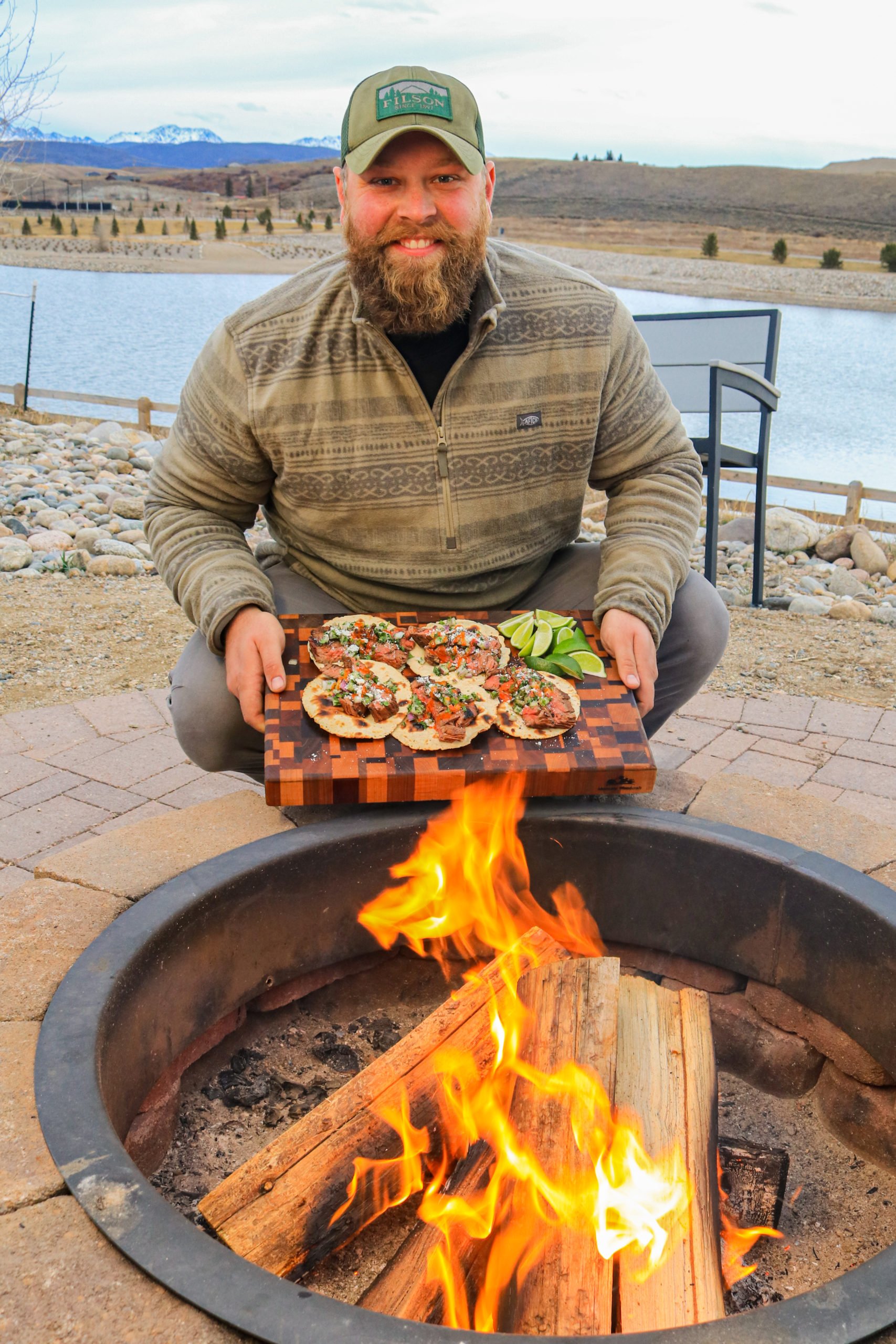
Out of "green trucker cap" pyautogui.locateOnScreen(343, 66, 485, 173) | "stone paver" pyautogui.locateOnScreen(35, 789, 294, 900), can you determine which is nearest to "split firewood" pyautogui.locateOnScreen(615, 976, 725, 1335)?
"stone paver" pyautogui.locateOnScreen(35, 789, 294, 900)

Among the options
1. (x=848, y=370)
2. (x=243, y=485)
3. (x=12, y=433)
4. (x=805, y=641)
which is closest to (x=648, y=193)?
(x=848, y=370)

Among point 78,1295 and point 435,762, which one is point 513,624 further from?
point 78,1295

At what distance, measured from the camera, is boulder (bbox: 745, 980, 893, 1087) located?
1.69 metres

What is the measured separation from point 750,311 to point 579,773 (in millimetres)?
4237

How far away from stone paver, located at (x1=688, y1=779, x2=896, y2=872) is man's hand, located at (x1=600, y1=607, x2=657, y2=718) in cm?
22

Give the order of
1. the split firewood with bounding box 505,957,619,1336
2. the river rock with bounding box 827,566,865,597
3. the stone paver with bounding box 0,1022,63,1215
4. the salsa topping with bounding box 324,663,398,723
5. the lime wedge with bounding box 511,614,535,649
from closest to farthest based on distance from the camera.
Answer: the stone paver with bounding box 0,1022,63,1215 < the split firewood with bounding box 505,957,619,1336 < the salsa topping with bounding box 324,663,398,723 < the lime wedge with bounding box 511,614,535,649 < the river rock with bounding box 827,566,865,597

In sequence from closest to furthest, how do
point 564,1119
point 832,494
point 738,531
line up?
point 564,1119 < point 738,531 < point 832,494

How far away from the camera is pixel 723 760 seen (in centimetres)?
304

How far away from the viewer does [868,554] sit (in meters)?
5.71

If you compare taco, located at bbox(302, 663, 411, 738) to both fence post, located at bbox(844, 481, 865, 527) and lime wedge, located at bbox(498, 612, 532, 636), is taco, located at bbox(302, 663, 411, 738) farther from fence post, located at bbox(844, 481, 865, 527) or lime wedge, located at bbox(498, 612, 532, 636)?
fence post, located at bbox(844, 481, 865, 527)

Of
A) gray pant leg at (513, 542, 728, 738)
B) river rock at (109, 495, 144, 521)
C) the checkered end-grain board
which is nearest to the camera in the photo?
the checkered end-grain board

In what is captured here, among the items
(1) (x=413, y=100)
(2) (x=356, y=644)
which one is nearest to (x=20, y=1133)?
(2) (x=356, y=644)

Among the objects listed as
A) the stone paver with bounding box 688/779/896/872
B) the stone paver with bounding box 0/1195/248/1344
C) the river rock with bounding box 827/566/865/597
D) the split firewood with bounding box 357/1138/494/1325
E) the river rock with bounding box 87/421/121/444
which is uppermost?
the river rock with bounding box 87/421/121/444

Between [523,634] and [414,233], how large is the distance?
88 cm
